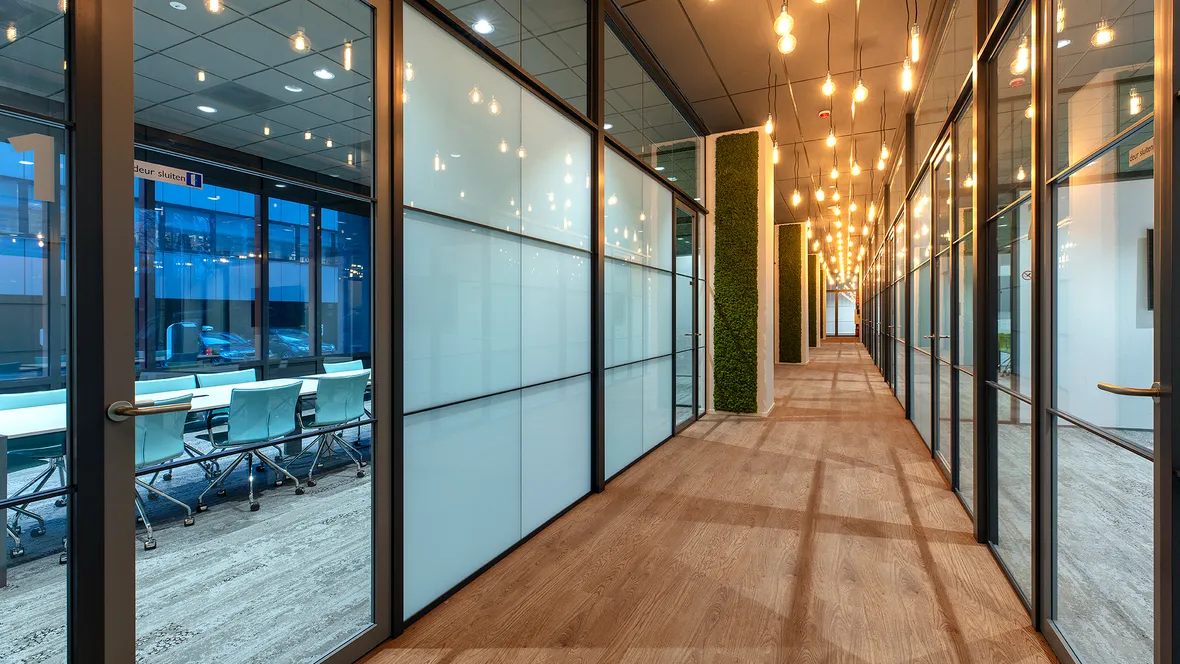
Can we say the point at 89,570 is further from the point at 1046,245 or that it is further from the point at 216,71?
the point at 1046,245

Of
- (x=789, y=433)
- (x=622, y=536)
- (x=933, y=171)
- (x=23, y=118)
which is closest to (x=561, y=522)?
(x=622, y=536)

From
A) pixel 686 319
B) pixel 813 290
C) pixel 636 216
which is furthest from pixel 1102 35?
pixel 813 290

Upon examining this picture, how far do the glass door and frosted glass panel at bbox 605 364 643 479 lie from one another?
1.07m

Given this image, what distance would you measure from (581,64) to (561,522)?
114 inches

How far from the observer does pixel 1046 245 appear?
→ 6.18ft

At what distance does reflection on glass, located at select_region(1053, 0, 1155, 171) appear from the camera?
1.31m

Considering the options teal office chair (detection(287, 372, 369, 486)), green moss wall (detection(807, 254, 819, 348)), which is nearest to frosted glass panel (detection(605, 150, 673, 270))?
teal office chair (detection(287, 372, 369, 486))

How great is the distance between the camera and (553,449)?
3.16 meters

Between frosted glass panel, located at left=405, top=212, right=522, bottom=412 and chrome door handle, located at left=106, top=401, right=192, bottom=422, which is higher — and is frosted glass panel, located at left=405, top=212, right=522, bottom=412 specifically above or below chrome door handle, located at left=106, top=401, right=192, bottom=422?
above

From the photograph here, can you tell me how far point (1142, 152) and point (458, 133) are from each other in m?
2.23

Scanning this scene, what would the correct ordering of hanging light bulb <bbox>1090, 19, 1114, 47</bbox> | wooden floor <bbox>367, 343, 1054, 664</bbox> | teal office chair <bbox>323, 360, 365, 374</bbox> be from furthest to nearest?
1. wooden floor <bbox>367, 343, 1054, 664</bbox>
2. teal office chair <bbox>323, 360, 365, 374</bbox>
3. hanging light bulb <bbox>1090, 19, 1114, 47</bbox>

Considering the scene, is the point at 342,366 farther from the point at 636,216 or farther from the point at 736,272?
the point at 736,272

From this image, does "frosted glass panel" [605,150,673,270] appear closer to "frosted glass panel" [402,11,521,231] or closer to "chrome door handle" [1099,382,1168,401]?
"frosted glass panel" [402,11,521,231]

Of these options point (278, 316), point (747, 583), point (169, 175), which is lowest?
point (747, 583)
